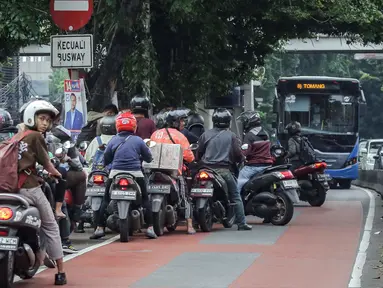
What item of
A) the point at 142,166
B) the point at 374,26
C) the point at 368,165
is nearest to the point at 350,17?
the point at 374,26

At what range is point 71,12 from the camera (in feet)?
48.9

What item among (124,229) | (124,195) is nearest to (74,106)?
(124,195)

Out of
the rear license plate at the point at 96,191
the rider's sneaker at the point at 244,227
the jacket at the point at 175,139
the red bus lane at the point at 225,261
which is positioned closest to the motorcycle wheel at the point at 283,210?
the red bus lane at the point at 225,261

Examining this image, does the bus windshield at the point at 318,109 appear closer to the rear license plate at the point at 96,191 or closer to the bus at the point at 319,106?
the bus at the point at 319,106

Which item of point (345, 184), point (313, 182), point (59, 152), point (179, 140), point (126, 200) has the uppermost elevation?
point (179, 140)

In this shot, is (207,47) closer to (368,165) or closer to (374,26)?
(374,26)

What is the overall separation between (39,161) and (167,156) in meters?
5.59

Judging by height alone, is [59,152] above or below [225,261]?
above

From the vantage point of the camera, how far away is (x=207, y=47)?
81.9 ft

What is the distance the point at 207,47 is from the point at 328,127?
839cm

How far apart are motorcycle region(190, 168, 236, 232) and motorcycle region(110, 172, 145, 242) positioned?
156 centimetres

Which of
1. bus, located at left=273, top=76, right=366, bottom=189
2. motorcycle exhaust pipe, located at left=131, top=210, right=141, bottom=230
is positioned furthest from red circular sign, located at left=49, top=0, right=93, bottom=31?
bus, located at left=273, top=76, right=366, bottom=189

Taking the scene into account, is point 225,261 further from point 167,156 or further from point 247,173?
point 247,173

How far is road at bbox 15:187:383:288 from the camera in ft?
35.1
